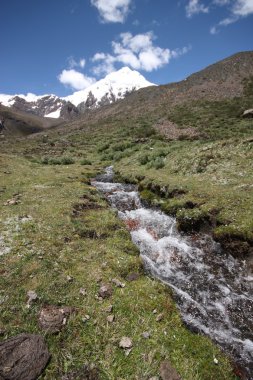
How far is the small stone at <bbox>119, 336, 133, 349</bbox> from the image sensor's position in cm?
695

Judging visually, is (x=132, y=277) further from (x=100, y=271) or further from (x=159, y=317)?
(x=159, y=317)

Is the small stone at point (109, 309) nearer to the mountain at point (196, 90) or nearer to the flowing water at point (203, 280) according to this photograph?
the flowing water at point (203, 280)

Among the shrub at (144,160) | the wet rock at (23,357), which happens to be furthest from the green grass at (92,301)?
the shrub at (144,160)

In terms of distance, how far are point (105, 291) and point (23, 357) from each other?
10.2 ft

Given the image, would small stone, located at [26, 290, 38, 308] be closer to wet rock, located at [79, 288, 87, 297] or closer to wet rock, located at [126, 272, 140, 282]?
wet rock, located at [79, 288, 87, 297]

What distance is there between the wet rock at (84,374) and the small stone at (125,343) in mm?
895

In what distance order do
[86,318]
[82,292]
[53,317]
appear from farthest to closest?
[82,292]
[86,318]
[53,317]

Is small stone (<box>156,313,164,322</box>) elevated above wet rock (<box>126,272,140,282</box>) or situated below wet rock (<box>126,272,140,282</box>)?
below

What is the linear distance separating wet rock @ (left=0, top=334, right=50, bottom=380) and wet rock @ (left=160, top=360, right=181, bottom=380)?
2.95m

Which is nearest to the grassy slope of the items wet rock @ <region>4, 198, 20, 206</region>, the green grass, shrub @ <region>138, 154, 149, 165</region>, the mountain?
the green grass

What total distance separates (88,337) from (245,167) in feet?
63.3

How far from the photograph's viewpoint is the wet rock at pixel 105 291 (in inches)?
340

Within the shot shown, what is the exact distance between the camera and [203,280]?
10.9 m

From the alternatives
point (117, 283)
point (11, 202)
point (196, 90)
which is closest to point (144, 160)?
point (11, 202)
